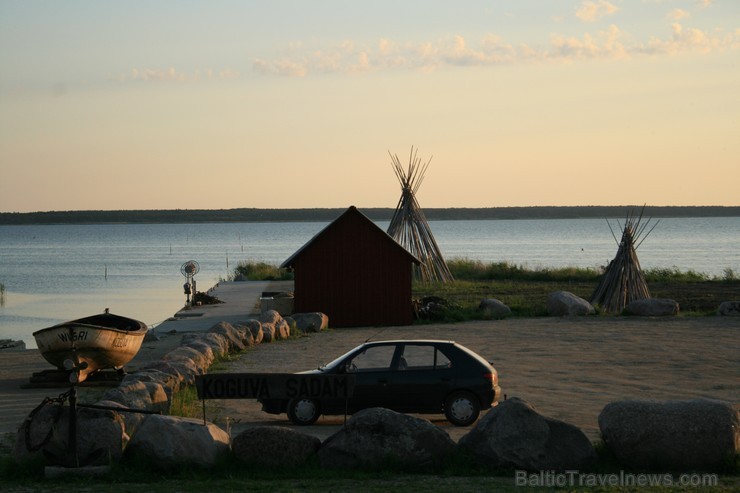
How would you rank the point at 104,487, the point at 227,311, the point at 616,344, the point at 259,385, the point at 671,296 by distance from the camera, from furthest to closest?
the point at 671,296 → the point at 227,311 → the point at 616,344 → the point at 259,385 → the point at 104,487

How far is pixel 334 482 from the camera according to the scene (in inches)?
436

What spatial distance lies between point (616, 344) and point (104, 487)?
17.2 m

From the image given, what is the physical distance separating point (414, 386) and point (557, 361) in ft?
26.6

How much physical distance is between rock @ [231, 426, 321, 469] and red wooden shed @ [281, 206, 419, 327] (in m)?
19.8

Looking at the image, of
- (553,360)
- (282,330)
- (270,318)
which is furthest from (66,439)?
(270,318)

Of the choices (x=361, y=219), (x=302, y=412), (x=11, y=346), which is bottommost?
(x=11, y=346)

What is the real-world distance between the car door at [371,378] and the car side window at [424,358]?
9.3 inches

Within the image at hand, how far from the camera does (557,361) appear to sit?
889 inches

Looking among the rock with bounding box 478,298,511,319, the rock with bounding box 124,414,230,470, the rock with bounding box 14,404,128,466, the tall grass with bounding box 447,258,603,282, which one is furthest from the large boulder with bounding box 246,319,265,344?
the tall grass with bounding box 447,258,603,282

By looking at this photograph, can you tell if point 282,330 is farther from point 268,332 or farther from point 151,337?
point 151,337

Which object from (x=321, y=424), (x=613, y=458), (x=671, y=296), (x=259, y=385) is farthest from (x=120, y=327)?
(x=671, y=296)

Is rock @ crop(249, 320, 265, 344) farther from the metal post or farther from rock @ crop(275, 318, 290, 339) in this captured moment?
the metal post

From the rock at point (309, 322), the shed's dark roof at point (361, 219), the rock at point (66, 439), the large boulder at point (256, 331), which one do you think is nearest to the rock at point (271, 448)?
the rock at point (66, 439)

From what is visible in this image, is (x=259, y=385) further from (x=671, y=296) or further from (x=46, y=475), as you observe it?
(x=671, y=296)
